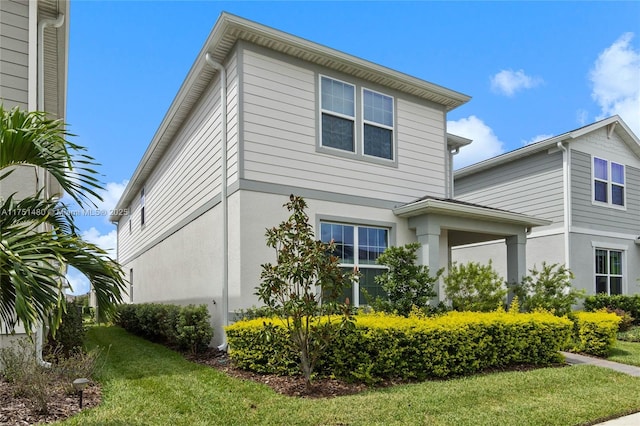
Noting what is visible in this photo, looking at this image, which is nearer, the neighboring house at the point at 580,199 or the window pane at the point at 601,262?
the neighboring house at the point at 580,199

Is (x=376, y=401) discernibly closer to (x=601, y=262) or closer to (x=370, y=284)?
(x=370, y=284)

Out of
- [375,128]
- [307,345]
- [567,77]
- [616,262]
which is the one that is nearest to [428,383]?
[307,345]

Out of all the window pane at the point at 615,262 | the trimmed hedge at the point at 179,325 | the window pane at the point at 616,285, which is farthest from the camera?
the window pane at the point at 615,262

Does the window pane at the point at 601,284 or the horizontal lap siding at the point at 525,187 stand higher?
the horizontal lap siding at the point at 525,187

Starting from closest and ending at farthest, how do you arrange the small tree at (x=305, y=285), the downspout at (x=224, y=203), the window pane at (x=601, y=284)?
the small tree at (x=305, y=285)
the downspout at (x=224, y=203)
the window pane at (x=601, y=284)

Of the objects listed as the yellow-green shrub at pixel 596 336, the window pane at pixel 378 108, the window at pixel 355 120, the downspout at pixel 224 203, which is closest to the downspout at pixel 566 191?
the yellow-green shrub at pixel 596 336

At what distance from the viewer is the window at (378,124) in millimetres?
10625

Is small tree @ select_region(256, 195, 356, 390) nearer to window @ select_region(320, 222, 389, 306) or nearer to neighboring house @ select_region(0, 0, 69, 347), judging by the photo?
window @ select_region(320, 222, 389, 306)

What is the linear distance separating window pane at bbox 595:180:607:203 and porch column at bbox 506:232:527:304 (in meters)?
5.98

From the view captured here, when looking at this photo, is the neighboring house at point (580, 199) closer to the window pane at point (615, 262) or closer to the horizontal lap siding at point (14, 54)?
the window pane at point (615, 262)

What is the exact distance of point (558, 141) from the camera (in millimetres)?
14531

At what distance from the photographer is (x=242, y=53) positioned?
9.05m

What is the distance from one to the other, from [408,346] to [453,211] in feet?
13.1

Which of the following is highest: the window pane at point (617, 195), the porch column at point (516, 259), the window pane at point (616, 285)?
the window pane at point (617, 195)
